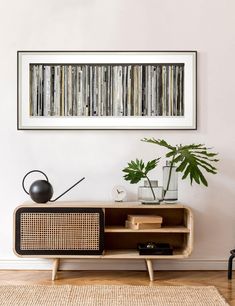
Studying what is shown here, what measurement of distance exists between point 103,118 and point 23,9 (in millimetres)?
997

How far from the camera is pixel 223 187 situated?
4637 mm

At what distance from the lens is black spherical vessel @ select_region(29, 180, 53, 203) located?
4.32 m

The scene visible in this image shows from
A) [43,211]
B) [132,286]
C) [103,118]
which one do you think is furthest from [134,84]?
[132,286]

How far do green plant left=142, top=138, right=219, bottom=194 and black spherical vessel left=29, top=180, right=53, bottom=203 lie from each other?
766 mm

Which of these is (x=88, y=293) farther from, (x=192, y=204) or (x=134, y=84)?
(x=134, y=84)

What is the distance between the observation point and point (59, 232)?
14.0 feet

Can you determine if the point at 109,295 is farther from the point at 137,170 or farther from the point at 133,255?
the point at 137,170

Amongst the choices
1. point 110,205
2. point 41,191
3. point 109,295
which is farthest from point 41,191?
point 109,295

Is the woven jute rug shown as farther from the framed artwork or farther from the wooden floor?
the framed artwork

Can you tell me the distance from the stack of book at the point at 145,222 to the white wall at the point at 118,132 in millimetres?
363

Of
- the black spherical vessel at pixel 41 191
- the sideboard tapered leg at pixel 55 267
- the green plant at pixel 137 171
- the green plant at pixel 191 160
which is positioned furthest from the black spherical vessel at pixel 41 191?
the green plant at pixel 191 160

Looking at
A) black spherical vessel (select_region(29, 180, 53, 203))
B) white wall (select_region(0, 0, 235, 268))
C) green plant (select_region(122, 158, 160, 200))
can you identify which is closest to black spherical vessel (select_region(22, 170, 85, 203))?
black spherical vessel (select_region(29, 180, 53, 203))

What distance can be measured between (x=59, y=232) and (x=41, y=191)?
306 mm

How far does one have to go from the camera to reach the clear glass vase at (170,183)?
4434mm
